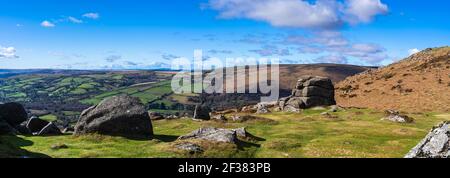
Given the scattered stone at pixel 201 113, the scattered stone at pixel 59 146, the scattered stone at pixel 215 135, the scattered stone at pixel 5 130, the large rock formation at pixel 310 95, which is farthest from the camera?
the large rock formation at pixel 310 95

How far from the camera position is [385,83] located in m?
140

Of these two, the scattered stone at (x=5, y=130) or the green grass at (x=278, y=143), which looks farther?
the scattered stone at (x=5, y=130)

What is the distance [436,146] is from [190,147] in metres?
19.5

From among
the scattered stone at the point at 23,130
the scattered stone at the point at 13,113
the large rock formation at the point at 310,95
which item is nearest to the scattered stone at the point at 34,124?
the scattered stone at the point at 13,113

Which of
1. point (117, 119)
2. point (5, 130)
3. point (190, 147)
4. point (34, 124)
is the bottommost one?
point (34, 124)

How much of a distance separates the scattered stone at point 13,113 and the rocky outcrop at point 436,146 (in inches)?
2098

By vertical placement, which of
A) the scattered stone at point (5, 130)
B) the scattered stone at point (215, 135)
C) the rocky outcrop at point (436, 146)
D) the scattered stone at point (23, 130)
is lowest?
the scattered stone at point (23, 130)

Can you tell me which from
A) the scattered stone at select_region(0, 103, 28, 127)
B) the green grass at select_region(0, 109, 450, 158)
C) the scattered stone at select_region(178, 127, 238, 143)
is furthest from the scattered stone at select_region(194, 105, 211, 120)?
the scattered stone at select_region(178, 127, 238, 143)

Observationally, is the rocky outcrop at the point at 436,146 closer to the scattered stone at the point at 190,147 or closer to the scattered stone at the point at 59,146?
the scattered stone at the point at 190,147

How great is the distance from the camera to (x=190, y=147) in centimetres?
3700

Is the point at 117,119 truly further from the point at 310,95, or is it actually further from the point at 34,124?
the point at 310,95

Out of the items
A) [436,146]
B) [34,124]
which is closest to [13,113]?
[34,124]

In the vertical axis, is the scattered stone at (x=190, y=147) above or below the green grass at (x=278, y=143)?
above

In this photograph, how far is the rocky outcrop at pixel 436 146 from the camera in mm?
28941
